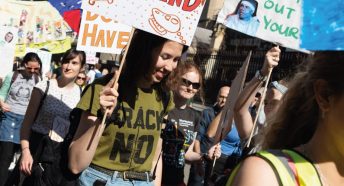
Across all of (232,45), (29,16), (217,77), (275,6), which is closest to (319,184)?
(275,6)

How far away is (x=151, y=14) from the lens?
3.09 meters

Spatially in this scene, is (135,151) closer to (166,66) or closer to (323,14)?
(166,66)

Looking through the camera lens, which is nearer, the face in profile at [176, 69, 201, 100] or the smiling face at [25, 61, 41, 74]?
the face in profile at [176, 69, 201, 100]

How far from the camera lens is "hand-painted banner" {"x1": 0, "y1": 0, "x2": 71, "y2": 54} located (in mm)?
8930

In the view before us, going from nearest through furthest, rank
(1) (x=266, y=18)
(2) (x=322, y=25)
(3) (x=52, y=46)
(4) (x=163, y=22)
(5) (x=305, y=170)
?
1. (2) (x=322, y=25)
2. (5) (x=305, y=170)
3. (4) (x=163, y=22)
4. (1) (x=266, y=18)
5. (3) (x=52, y=46)

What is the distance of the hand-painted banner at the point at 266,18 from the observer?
3273mm

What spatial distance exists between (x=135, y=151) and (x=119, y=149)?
10 centimetres

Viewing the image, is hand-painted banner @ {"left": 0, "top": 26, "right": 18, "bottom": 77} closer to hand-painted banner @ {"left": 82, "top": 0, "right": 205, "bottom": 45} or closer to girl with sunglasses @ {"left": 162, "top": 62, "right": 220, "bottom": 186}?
girl with sunglasses @ {"left": 162, "top": 62, "right": 220, "bottom": 186}

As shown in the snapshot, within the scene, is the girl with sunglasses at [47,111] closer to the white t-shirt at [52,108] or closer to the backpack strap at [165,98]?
the white t-shirt at [52,108]

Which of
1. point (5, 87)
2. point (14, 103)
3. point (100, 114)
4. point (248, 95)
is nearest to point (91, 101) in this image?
point (100, 114)

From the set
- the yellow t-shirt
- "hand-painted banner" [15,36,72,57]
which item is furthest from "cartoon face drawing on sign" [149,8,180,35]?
"hand-painted banner" [15,36,72,57]

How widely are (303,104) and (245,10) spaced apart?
2.09 metres

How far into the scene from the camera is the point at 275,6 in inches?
133

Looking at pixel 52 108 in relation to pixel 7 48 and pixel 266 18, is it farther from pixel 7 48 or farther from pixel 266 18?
pixel 7 48
